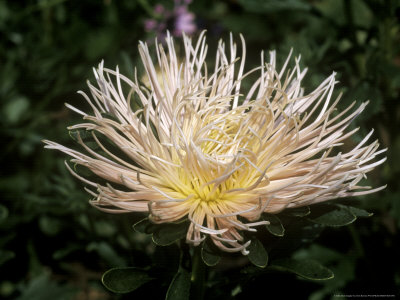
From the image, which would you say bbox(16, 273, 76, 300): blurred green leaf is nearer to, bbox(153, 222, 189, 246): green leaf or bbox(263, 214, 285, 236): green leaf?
bbox(153, 222, 189, 246): green leaf

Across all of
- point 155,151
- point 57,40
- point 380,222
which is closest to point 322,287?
A: point 380,222

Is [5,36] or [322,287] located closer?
[322,287]

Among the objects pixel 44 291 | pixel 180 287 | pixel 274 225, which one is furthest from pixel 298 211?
pixel 44 291

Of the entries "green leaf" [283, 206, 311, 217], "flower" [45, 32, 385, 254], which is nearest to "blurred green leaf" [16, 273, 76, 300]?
"flower" [45, 32, 385, 254]

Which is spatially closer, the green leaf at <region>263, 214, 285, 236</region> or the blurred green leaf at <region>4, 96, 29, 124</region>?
the green leaf at <region>263, 214, 285, 236</region>

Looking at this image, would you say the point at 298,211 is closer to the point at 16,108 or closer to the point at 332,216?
the point at 332,216

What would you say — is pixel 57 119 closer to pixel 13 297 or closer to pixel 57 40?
pixel 57 40

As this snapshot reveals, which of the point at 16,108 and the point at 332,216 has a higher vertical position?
the point at 16,108
